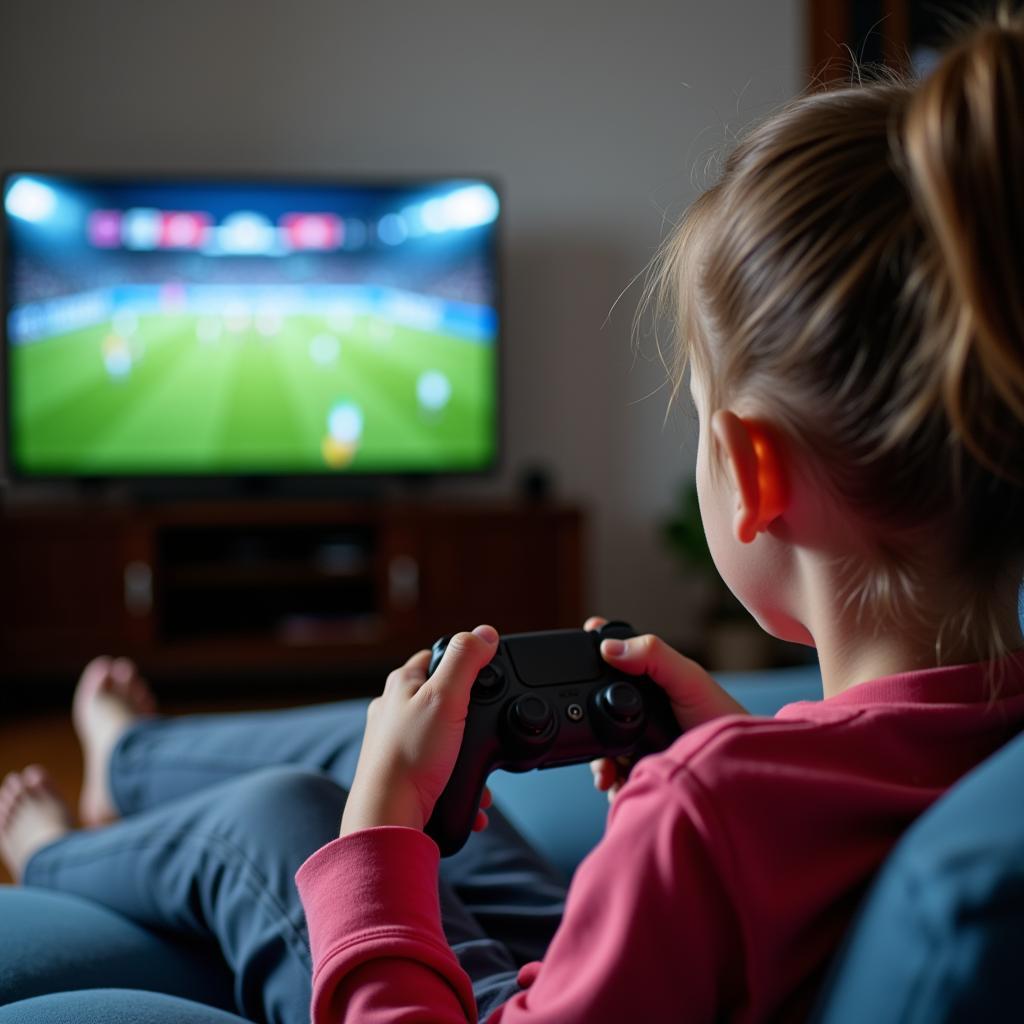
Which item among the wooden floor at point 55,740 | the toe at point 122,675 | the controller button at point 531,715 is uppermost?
the controller button at point 531,715

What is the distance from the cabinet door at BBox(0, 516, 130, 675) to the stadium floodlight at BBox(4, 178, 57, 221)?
2.75 feet

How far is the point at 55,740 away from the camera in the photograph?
3004mm

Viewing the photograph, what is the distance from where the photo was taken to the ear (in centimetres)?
58

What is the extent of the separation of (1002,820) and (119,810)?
135 cm

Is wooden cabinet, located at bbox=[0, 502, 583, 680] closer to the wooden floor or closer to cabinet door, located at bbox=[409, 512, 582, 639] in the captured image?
cabinet door, located at bbox=[409, 512, 582, 639]

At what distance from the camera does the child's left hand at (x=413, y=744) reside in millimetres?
643

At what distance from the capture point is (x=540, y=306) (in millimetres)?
3787

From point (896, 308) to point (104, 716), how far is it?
149 cm

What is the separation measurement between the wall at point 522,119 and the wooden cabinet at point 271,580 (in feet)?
1.42

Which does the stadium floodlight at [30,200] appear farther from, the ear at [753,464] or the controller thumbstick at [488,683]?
the ear at [753,464]

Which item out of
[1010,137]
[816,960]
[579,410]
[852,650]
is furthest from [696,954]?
[579,410]

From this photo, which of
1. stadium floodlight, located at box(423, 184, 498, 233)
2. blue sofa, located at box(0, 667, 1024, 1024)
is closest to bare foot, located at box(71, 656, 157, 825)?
blue sofa, located at box(0, 667, 1024, 1024)

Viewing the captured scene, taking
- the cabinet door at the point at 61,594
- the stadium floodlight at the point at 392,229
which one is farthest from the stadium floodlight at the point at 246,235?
the cabinet door at the point at 61,594

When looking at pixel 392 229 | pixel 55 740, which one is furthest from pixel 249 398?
pixel 55 740
